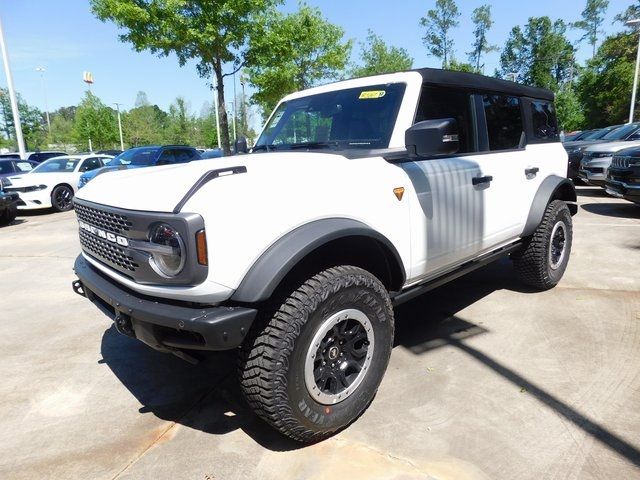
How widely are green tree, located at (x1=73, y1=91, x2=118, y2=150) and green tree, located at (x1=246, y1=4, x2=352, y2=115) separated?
103ft

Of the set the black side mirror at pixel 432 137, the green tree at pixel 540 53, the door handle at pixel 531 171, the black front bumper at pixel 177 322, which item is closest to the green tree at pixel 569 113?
the green tree at pixel 540 53

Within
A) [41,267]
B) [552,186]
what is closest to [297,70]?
[41,267]

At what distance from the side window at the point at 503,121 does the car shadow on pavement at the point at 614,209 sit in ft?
19.5

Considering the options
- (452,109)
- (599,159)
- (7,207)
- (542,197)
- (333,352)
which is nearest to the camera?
(333,352)

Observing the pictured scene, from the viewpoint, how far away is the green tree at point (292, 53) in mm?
15758

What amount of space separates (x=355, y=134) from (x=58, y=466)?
2564 millimetres

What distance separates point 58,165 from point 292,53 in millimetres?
8895

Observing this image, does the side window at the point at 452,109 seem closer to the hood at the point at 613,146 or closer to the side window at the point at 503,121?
the side window at the point at 503,121

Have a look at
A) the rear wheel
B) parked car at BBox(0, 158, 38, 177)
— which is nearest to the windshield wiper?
the rear wheel

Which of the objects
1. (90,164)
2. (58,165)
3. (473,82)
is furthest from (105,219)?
(90,164)

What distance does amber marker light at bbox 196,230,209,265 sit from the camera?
6.17 ft

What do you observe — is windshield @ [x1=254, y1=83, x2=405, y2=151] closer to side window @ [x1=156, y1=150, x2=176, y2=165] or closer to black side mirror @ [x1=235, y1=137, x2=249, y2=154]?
black side mirror @ [x1=235, y1=137, x2=249, y2=154]

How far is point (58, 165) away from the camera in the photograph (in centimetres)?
1327

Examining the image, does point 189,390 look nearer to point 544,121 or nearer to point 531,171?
point 531,171
